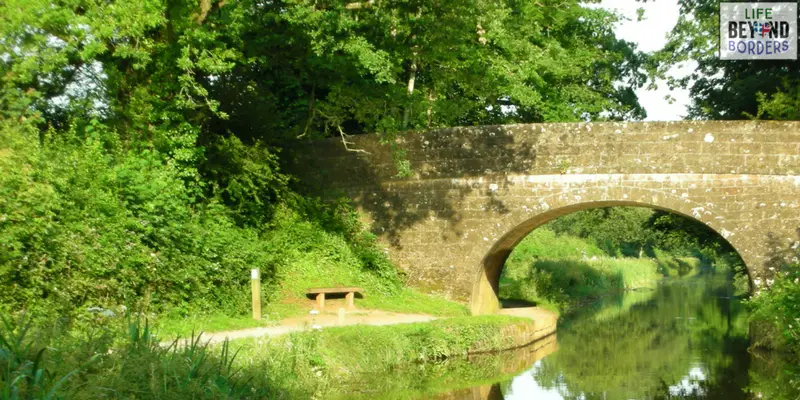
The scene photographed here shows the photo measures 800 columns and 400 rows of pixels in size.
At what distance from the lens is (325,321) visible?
12711mm

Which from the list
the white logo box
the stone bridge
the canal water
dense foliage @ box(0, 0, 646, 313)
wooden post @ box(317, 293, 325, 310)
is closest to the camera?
dense foliage @ box(0, 0, 646, 313)

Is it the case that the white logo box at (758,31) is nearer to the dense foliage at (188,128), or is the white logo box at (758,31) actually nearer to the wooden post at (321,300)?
the dense foliage at (188,128)

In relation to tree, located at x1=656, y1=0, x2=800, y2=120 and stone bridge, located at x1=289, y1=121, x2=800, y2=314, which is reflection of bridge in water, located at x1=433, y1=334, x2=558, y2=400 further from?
tree, located at x1=656, y1=0, x2=800, y2=120

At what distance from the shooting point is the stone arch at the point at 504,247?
46.5 ft

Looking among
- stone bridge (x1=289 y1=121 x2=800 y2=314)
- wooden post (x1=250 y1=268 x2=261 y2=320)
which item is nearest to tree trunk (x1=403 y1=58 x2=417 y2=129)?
stone bridge (x1=289 y1=121 x2=800 y2=314)

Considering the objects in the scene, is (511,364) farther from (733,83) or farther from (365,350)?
(733,83)

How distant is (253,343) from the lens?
32.0 feet

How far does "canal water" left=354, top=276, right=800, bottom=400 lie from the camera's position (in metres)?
10.7

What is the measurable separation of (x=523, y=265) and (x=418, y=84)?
279 inches

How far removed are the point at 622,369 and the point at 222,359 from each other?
7.07 meters

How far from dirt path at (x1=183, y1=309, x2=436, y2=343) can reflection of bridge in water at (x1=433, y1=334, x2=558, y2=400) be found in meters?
1.28

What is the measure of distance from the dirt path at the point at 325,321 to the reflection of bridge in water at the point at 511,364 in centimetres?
128

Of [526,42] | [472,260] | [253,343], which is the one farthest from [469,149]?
[253,343]

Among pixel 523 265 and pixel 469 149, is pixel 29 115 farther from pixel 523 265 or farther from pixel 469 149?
pixel 523 265
